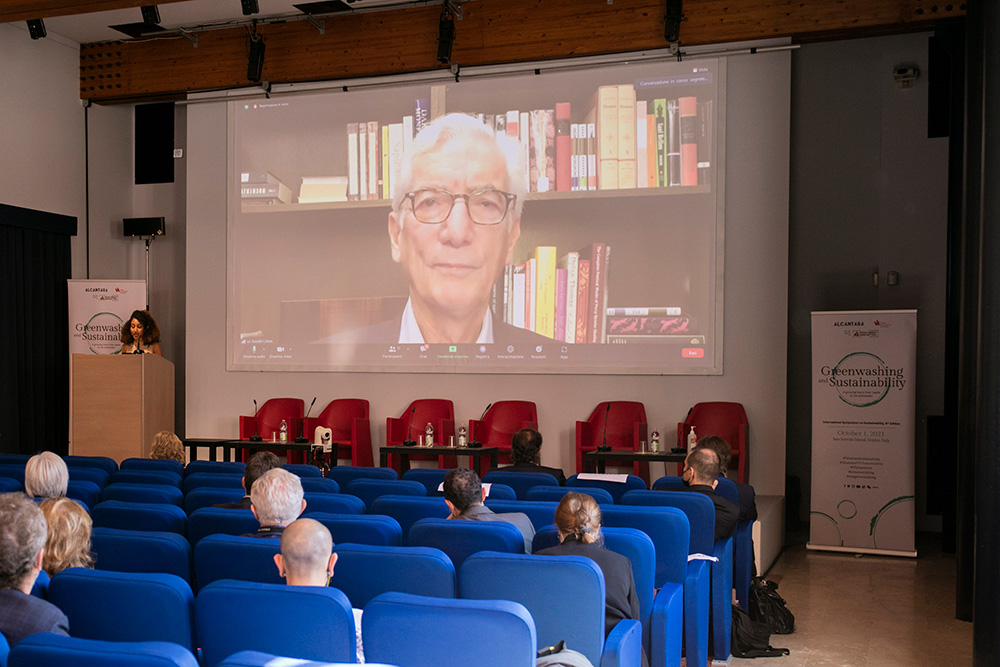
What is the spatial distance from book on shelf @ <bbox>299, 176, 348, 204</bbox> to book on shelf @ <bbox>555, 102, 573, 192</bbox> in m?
2.23

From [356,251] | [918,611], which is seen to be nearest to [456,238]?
[356,251]

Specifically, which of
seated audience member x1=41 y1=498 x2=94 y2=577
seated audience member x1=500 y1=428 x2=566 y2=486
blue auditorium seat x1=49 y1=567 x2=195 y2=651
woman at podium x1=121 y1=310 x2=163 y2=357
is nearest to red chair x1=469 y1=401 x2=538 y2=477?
seated audience member x1=500 y1=428 x2=566 y2=486

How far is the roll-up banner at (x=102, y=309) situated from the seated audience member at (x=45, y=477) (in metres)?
5.90

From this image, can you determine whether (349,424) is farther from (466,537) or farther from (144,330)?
(466,537)

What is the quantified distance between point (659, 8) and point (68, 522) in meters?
6.90

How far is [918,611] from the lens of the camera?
521 centimetres

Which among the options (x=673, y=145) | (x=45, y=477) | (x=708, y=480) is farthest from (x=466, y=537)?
A: (x=673, y=145)

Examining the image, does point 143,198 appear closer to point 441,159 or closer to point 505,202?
point 441,159

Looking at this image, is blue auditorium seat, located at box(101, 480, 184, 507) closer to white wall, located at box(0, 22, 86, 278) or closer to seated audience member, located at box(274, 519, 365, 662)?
seated audience member, located at box(274, 519, 365, 662)

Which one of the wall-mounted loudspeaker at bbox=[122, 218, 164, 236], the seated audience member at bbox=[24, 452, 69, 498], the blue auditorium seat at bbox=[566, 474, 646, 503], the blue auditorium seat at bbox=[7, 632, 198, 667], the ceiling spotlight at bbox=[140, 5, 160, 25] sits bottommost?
the blue auditorium seat at bbox=[566, 474, 646, 503]

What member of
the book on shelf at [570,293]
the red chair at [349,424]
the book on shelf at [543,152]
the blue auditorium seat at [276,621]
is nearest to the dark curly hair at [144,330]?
the red chair at [349,424]

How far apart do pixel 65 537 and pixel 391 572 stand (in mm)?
995

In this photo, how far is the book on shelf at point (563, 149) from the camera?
8234 mm

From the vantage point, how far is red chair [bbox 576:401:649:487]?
7.88 m
